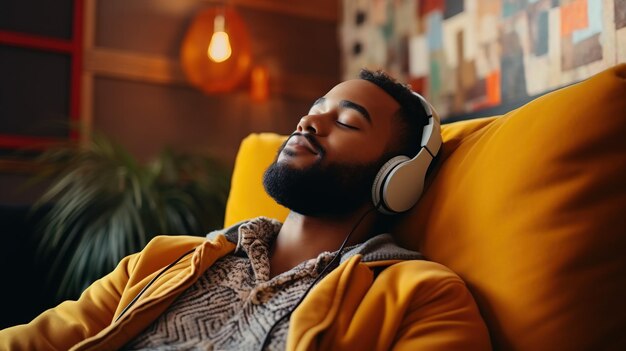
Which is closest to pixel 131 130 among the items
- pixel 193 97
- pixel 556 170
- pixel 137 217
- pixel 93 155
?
pixel 193 97

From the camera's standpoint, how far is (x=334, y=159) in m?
1.28

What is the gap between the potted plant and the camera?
6.40 feet

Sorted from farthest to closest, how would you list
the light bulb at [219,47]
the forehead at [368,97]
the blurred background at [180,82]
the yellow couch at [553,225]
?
the light bulb at [219,47], the blurred background at [180,82], the forehead at [368,97], the yellow couch at [553,225]

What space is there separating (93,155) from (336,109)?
145cm

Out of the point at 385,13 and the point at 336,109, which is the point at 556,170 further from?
the point at 385,13

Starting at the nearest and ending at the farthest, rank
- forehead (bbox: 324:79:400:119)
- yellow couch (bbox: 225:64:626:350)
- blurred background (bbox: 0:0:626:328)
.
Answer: yellow couch (bbox: 225:64:626:350)
forehead (bbox: 324:79:400:119)
blurred background (bbox: 0:0:626:328)

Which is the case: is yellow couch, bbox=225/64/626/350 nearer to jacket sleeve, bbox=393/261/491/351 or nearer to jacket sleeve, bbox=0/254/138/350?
jacket sleeve, bbox=393/261/491/351

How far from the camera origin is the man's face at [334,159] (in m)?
1.27

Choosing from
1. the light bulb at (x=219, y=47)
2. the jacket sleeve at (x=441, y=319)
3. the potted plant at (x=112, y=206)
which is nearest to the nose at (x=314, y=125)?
the jacket sleeve at (x=441, y=319)

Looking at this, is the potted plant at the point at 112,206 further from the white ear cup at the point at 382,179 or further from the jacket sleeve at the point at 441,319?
the jacket sleeve at the point at 441,319

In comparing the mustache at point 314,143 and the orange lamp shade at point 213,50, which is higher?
the orange lamp shade at point 213,50

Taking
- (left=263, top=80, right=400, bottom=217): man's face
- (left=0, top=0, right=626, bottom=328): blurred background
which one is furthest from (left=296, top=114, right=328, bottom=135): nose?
(left=0, top=0, right=626, bottom=328): blurred background

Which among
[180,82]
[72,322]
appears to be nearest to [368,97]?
[72,322]

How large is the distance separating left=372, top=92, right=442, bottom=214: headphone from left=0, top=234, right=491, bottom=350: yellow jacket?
0.15 m
